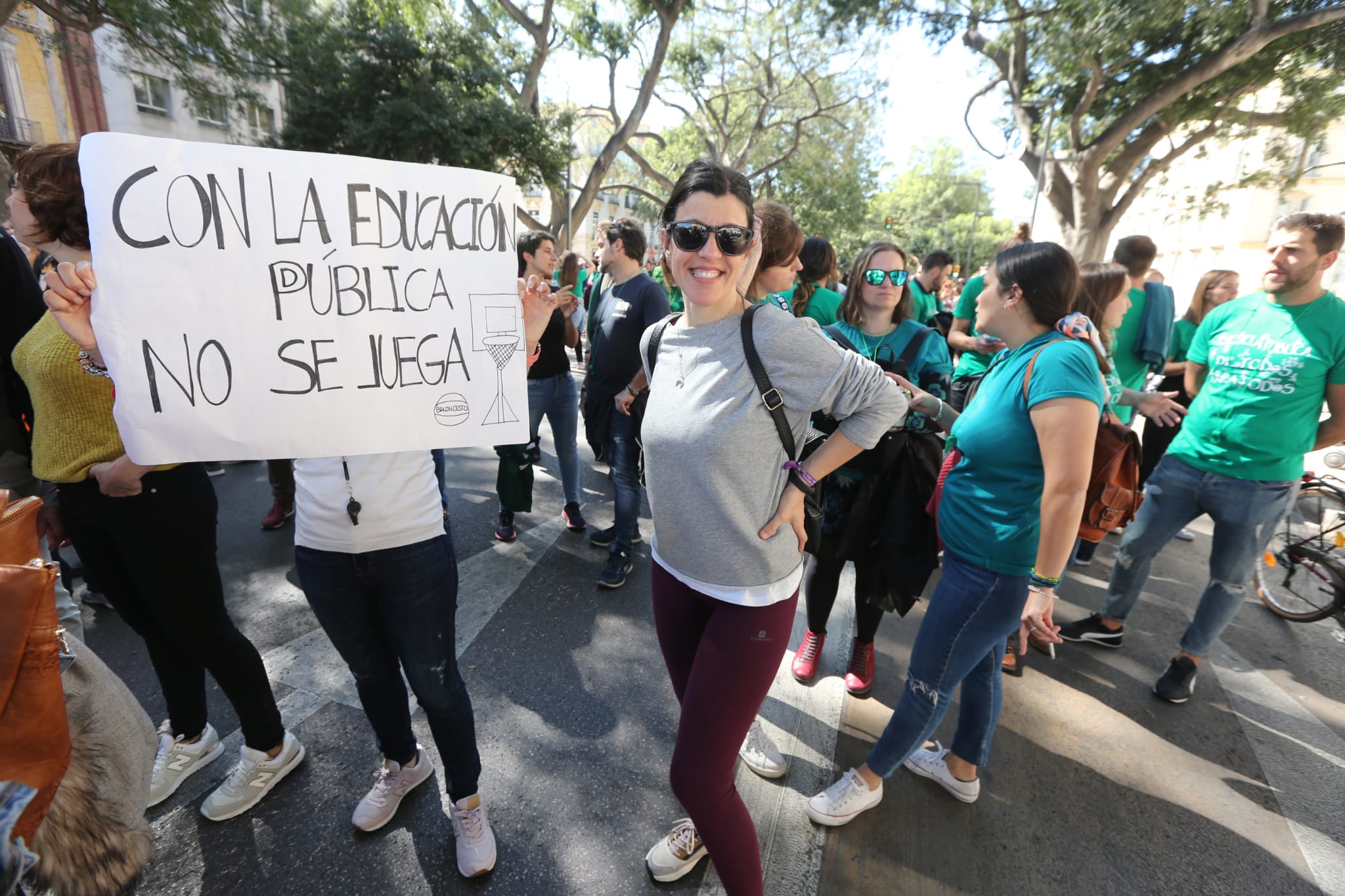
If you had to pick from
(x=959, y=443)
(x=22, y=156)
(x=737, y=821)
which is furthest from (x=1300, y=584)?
(x=22, y=156)

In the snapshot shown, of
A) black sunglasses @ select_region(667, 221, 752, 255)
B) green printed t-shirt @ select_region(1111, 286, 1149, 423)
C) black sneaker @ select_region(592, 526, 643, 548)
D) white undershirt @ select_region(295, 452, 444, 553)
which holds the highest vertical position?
black sunglasses @ select_region(667, 221, 752, 255)

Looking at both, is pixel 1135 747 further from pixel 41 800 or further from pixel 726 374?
pixel 41 800

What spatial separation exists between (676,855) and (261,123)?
27.8 metres

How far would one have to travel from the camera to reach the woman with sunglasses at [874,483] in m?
2.60

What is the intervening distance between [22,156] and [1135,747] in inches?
179

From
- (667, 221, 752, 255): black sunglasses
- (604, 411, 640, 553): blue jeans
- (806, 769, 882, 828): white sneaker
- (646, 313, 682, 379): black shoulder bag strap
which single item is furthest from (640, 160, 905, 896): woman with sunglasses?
(604, 411, 640, 553): blue jeans

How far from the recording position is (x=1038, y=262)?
1.85 meters

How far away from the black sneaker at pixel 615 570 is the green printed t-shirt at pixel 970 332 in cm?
244

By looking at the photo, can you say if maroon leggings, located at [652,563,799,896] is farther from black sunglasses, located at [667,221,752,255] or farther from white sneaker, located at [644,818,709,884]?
black sunglasses, located at [667,221,752,255]

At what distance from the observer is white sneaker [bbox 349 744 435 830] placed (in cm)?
208

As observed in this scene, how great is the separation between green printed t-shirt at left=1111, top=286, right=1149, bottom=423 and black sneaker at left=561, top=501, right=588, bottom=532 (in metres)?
3.79

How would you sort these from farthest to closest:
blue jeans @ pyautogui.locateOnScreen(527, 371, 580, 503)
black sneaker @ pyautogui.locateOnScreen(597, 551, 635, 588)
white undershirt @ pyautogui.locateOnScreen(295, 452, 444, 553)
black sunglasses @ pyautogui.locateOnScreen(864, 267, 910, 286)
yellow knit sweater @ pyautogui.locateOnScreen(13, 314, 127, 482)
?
1. blue jeans @ pyautogui.locateOnScreen(527, 371, 580, 503)
2. black sneaker @ pyautogui.locateOnScreen(597, 551, 635, 588)
3. black sunglasses @ pyautogui.locateOnScreen(864, 267, 910, 286)
4. yellow knit sweater @ pyautogui.locateOnScreen(13, 314, 127, 482)
5. white undershirt @ pyautogui.locateOnScreen(295, 452, 444, 553)

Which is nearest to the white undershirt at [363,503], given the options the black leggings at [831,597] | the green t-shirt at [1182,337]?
the black leggings at [831,597]

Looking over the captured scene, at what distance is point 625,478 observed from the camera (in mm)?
3838
